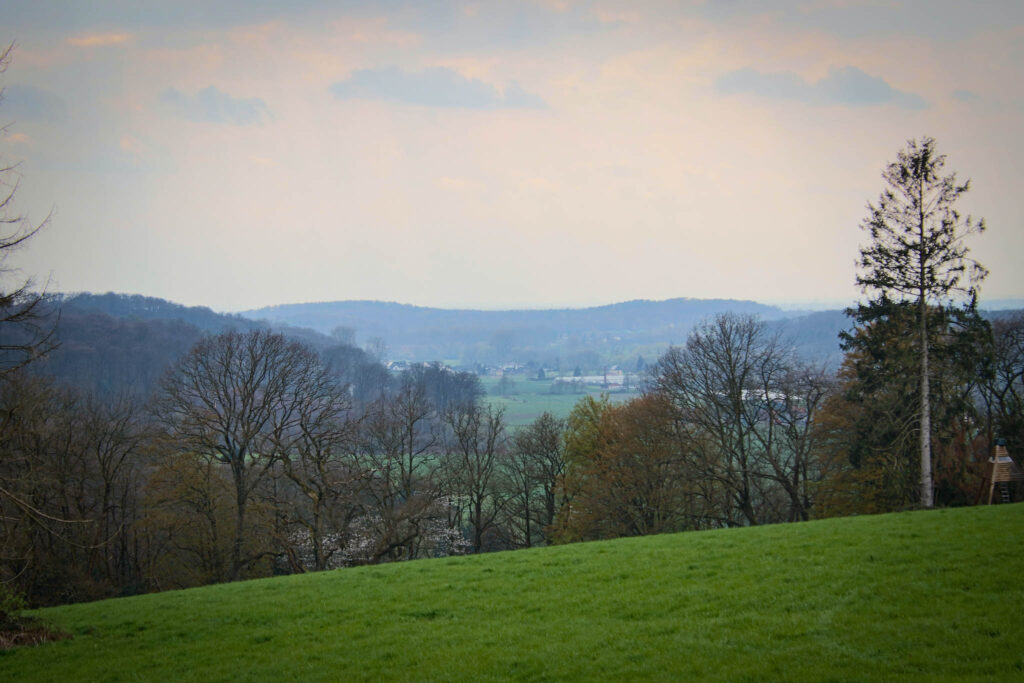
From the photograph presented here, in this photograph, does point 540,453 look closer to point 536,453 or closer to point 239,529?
point 536,453

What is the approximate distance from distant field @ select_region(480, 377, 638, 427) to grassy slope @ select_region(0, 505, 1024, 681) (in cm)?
6982

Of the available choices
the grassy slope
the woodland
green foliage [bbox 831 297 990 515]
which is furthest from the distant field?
the grassy slope

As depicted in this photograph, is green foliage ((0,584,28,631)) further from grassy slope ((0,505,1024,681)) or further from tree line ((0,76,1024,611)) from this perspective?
tree line ((0,76,1024,611))

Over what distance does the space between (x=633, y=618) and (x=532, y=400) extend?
10826 cm

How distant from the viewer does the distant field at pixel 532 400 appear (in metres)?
95.9

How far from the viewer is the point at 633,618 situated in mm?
10742

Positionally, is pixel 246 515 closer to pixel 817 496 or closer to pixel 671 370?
pixel 671 370

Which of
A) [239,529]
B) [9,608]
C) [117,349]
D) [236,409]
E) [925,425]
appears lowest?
[239,529]

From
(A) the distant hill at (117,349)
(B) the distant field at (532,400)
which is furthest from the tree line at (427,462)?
(A) the distant hill at (117,349)

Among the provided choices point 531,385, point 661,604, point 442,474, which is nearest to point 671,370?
point 442,474

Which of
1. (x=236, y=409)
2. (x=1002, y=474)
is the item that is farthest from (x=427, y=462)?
(x=1002, y=474)

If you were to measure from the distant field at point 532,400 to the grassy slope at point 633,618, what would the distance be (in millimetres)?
69818

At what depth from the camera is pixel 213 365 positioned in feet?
108

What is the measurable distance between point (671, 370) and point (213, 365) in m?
25.2
